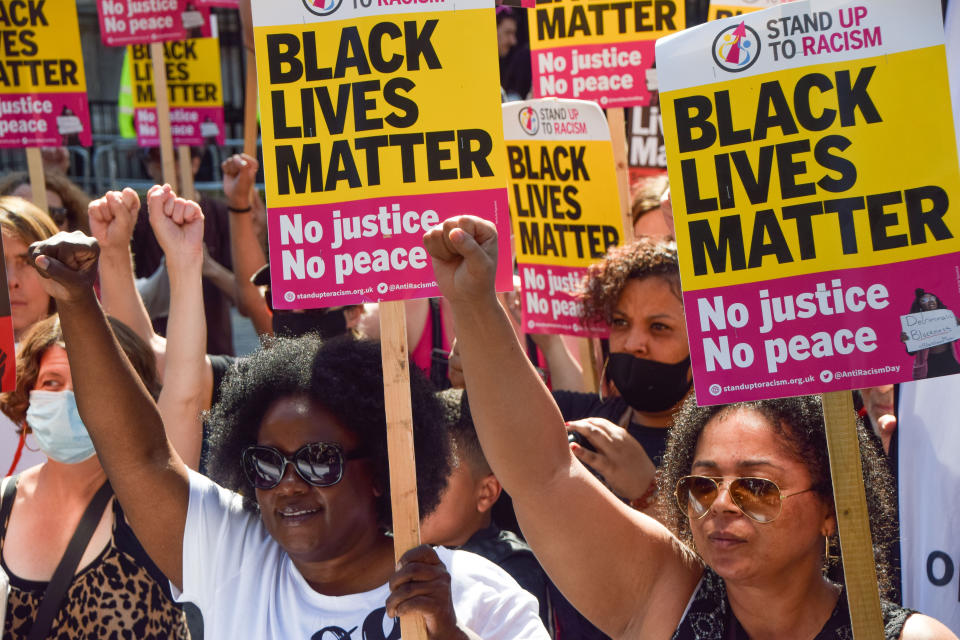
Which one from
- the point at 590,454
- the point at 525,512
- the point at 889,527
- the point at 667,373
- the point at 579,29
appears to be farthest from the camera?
the point at 579,29

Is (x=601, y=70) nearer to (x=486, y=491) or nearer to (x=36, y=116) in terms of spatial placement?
(x=486, y=491)

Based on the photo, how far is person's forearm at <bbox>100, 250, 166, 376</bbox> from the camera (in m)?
3.59

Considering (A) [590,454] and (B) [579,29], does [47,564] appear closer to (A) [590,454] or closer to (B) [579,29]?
(A) [590,454]

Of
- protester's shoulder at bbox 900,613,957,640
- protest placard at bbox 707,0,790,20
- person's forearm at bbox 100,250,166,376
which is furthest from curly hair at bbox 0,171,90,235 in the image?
protester's shoulder at bbox 900,613,957,640

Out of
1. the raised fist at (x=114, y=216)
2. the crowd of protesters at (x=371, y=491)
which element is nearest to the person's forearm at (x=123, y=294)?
the crowd of protesters at (x=371, y=491)

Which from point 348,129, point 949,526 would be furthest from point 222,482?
point 949,526

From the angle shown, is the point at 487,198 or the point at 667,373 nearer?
the point at 487,198

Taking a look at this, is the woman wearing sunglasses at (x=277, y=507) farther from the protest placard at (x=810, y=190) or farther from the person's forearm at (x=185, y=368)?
the protest placard at (x=810, y=190)

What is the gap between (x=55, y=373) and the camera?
3359 mm

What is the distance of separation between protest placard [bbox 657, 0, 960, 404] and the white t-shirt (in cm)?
62

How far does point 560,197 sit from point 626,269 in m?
0.78

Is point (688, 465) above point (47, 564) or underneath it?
above

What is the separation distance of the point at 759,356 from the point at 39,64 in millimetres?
4097

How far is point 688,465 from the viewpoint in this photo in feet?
8.69
